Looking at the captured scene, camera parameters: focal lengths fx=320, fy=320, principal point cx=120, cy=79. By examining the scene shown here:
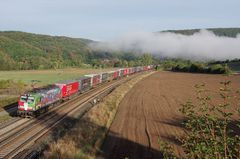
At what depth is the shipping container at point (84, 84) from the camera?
2324 inches

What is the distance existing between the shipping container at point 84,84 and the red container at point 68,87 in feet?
8.25

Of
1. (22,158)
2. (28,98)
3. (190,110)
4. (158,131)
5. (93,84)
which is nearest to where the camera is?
(190,110)

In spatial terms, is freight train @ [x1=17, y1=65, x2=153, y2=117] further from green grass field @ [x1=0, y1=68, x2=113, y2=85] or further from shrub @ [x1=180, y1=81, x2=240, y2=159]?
green grass field @ [x1=0, y1=68, x2=113, y2=85]

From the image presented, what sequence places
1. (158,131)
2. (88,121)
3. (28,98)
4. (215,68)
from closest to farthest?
(158,131) < (88,121) < (28,98) < (215,68)

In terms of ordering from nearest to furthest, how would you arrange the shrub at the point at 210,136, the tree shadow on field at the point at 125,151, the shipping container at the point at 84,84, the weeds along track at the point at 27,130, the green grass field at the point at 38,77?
the shrub at the point at 210,136
the tree shadow on field at the point at 125,151
the weeds along track at the point at 27,130
the shipping container at the point at 84,84
the green grass field at the point at 38,77

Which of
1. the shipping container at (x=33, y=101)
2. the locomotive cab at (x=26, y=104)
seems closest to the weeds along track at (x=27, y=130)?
the locomotive cab at (x=26, y=104)

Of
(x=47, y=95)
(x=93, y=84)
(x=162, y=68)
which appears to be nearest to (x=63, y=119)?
(x=47, y=95)

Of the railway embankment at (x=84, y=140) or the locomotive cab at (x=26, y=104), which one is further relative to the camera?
the locomotive cab at (x=26, y=104)

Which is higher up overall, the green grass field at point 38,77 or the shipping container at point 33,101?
the shipping container at point 33,101

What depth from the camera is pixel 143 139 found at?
1000 inches

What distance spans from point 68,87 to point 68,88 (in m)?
0.20

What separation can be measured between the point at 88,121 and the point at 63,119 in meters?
6.87

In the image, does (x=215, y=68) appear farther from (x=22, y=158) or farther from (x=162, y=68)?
(x=22, y=158)

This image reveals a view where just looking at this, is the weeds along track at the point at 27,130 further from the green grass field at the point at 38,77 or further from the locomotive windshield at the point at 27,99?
the green grass field at the point at 38,77
